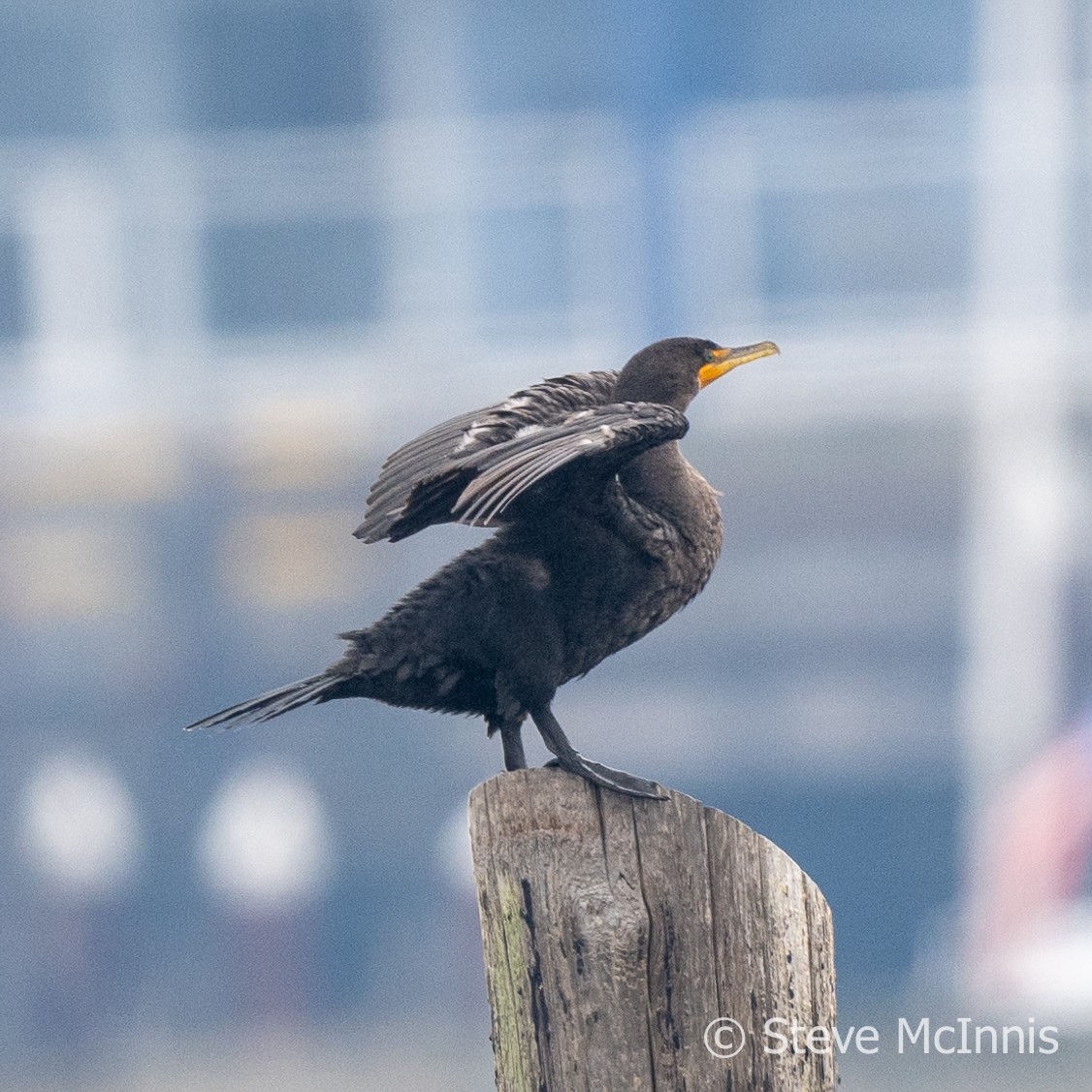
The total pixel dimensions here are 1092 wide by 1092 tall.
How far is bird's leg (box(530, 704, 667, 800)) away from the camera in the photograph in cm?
324

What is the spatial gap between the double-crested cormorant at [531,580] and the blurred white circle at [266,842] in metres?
10.8

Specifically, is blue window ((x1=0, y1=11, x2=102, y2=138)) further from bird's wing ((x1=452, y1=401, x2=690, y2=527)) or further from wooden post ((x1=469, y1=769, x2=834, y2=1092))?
wooden post ((x1=469, y1=769, x2=834, y2=1092))

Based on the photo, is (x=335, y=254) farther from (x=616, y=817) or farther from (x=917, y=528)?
(x=616, y=817)

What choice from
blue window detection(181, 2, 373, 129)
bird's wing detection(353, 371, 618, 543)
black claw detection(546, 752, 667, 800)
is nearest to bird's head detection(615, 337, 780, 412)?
bird's wing detection(353, 371, 618, 543)

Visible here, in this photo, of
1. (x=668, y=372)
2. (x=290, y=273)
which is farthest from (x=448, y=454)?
(x=290, y=273)

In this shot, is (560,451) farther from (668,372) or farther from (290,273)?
(290,273)

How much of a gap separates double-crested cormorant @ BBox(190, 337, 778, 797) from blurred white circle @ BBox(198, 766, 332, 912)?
10837mm

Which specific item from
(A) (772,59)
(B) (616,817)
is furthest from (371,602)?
(B) (616,817)

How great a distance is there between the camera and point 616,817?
3.17 metres

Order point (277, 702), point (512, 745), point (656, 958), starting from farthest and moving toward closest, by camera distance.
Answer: point (512, 745) → point (277, 702) → point (656, 958)

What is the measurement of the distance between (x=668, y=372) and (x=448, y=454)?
524 millimetres

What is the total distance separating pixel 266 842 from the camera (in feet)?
49.6

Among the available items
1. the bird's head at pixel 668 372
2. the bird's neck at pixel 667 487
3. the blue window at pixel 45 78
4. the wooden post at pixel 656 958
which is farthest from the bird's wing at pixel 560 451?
the blue window at pixel 45 78

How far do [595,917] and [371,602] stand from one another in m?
11.5
